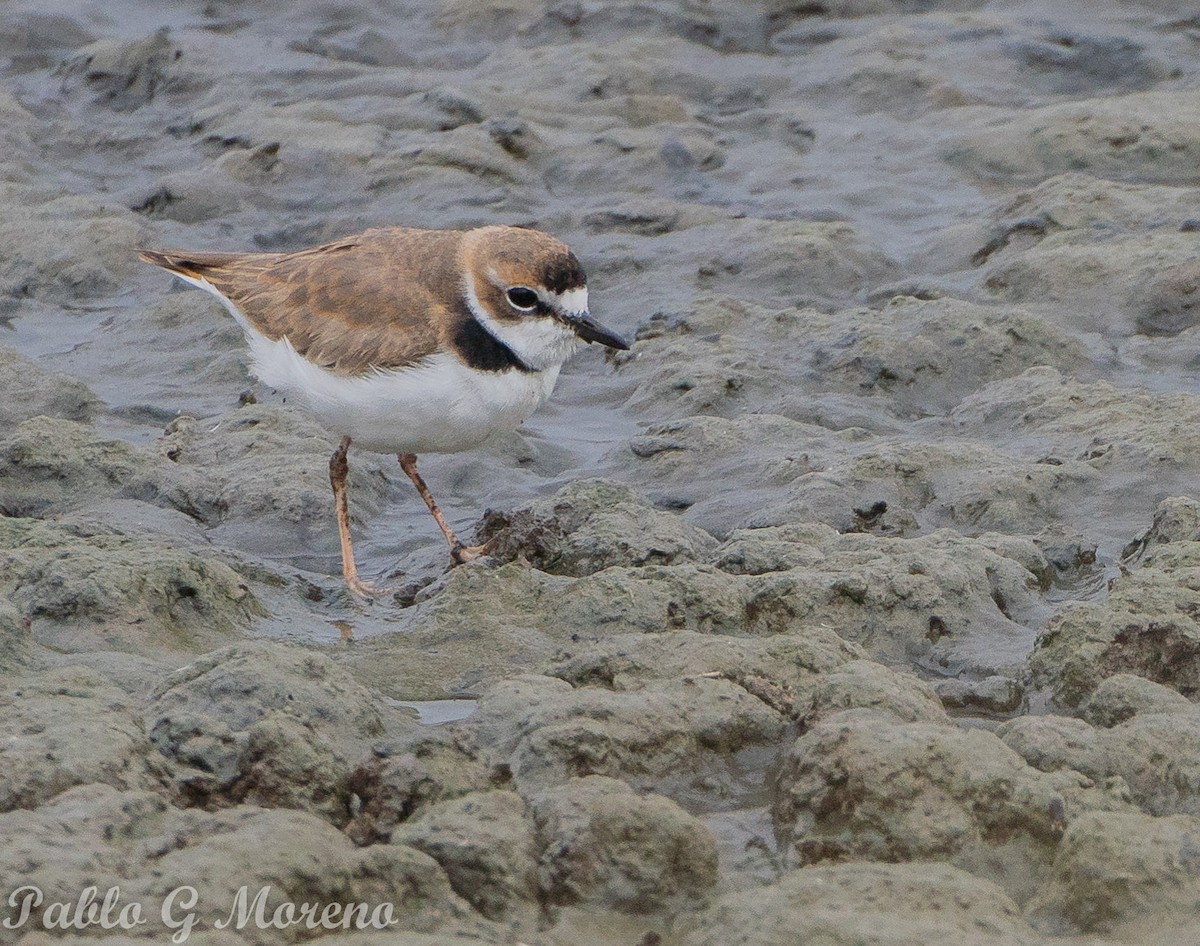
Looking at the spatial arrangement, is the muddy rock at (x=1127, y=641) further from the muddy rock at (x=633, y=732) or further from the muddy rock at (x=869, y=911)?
the muddy rock at (x=869, y=911)

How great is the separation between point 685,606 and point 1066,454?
2.54 meters

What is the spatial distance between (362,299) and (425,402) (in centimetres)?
63

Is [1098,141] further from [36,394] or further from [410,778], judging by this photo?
[410,778]

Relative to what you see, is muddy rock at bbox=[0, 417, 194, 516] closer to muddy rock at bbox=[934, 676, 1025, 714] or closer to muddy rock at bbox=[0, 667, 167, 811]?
muddy rock at bbox=[0, 667, 167, 811]

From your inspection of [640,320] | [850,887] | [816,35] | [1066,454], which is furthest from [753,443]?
[816,35]

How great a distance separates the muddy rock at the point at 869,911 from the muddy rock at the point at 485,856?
0.39 meters

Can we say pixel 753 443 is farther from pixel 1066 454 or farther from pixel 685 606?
pixel 685 606

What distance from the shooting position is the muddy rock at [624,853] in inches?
143

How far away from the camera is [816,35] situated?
43.8 feet

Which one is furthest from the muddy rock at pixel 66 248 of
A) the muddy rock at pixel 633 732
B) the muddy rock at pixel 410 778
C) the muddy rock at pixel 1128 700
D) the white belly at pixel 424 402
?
the muddy rock at pixel 1128 700

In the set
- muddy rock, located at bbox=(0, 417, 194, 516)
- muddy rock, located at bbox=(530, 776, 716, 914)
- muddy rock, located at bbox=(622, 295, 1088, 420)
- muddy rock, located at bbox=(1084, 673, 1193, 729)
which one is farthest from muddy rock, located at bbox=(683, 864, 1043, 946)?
muddy rock, located at bbox=(622, 295, 1088, 420)

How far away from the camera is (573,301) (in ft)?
20.9

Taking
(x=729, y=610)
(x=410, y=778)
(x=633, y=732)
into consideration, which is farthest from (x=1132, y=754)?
(x=410, y=778)

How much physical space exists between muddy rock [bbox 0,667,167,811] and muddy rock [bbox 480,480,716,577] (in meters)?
2.10
